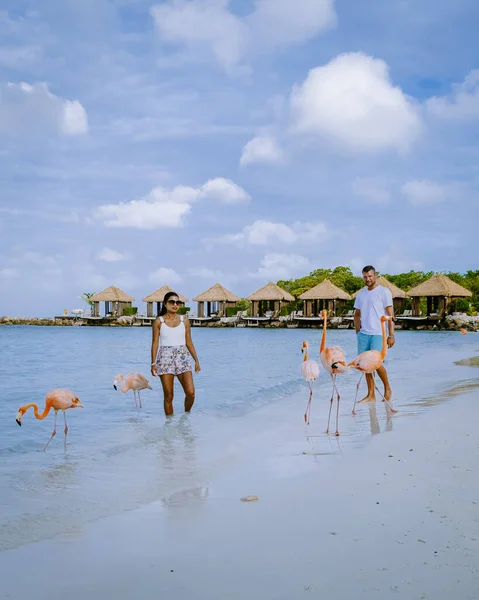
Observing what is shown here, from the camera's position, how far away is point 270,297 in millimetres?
54031

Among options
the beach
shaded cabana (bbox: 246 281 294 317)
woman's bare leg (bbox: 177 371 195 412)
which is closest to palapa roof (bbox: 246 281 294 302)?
shaded cabana (bbox: 246 281 294 317)

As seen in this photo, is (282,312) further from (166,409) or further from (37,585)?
(37,585)

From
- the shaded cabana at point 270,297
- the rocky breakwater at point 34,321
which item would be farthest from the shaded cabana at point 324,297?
the rocky breakwater at point 34,321

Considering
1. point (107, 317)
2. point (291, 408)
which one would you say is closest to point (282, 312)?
point (107, 317)

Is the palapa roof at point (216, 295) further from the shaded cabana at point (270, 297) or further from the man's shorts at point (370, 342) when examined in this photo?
the man's shorts at point (370, 342)

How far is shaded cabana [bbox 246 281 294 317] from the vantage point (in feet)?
178

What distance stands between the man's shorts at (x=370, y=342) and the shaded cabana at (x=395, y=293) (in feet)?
113

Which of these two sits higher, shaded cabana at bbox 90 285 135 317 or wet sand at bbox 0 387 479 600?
shaded cabana at bbox 90 285 135 317

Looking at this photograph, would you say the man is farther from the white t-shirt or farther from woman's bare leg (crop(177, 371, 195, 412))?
woman's bare leg (crop(177, 371, 195, 412))

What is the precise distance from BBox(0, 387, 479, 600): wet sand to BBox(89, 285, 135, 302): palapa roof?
59.3 meters

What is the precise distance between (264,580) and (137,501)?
167 centimetres

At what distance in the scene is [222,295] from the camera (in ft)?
188

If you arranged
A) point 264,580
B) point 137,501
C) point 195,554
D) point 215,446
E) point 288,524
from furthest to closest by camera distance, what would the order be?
point 215,446
point 137,501
point 288,524
point 195,554
point 264,580

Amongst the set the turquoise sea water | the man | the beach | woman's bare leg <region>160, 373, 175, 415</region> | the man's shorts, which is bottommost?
the turquoise sea water
